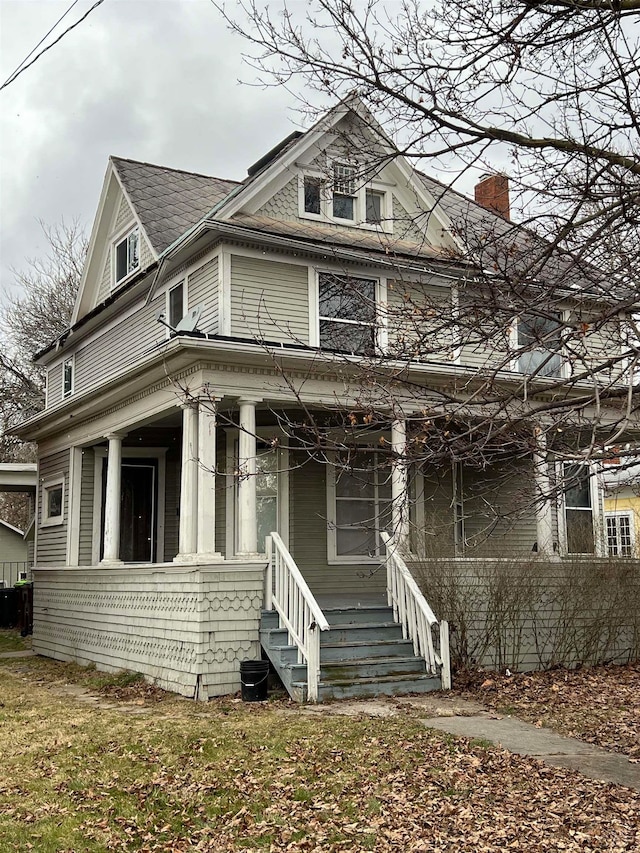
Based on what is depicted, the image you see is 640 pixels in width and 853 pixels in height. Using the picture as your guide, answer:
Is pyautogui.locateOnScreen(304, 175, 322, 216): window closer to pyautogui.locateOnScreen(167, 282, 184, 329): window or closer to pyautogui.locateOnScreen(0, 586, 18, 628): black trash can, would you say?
pyautogui.locateOnScreen(167, 282, 184, 329): window

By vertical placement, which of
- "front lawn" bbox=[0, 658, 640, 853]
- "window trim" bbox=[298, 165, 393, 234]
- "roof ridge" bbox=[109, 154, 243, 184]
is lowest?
"front lawn" bbox=[0, 658, 640, 853]

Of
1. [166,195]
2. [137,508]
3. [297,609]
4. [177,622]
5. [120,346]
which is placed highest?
[166,195]

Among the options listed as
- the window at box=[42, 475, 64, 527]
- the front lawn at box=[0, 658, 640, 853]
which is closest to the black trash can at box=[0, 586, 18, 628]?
the window at box=[42, 475, 64, 527]

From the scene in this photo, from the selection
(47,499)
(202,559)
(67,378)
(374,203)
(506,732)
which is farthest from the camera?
(67,378)

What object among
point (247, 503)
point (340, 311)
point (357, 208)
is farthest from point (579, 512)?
point (247, 503)

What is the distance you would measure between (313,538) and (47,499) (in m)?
6.73

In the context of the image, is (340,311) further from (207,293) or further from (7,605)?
(7,605)

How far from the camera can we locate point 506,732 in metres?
8.12

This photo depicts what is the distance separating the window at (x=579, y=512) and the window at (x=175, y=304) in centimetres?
662

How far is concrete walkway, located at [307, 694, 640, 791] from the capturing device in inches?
275

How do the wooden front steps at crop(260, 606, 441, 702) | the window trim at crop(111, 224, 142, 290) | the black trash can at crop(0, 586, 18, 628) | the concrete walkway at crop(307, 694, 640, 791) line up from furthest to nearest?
the black trash can at crop(0, 586, 18, 628) < the window trim at crop(111, 224, 142, 290) < the wooden front steps at crop(260, 606, 441, 702) < the concrete walkway at crop(307, 694, 640, 791)

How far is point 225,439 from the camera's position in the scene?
45.2ft

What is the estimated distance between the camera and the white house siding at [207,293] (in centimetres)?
1292

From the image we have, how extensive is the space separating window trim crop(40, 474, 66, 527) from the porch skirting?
10.5 ft
